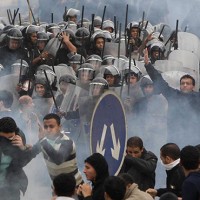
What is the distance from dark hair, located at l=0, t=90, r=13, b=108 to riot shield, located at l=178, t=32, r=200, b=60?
475cm

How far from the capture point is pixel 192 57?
58.4 feet

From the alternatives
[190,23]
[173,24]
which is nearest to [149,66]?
[190,23]

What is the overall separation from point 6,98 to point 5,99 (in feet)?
0.19

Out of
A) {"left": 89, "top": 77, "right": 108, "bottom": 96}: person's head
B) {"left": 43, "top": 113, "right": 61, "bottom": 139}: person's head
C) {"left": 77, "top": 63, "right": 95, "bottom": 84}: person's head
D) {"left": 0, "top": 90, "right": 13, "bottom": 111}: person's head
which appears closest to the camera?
{"left": 43, "top": 113, "right": 61, "bottom": 139}: person's head

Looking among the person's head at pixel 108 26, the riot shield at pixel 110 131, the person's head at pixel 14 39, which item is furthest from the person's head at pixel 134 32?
the riot shield at pixel 110 131

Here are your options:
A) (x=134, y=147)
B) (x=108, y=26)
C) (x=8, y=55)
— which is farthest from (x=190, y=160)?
(x=108, y=26)

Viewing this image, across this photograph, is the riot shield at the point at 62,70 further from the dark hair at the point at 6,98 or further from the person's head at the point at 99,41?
the dark hair at the point at 6,98

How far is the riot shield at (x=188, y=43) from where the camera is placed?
731 inches

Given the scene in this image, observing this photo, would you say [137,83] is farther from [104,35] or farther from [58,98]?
[104,35]

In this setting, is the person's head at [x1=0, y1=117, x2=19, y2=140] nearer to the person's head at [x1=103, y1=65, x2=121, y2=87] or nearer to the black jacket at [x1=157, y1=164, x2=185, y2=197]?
the black jacket at [x1=157, y1=164, x2=185, y2=197]

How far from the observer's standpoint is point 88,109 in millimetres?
13672

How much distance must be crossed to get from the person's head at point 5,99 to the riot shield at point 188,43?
476 cm

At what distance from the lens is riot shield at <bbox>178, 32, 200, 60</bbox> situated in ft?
61.0

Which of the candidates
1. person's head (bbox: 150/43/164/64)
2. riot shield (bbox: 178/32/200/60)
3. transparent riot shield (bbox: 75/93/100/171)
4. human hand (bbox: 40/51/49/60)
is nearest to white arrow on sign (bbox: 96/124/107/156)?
transparent riot shield (bbox: 75/93/100/171)
